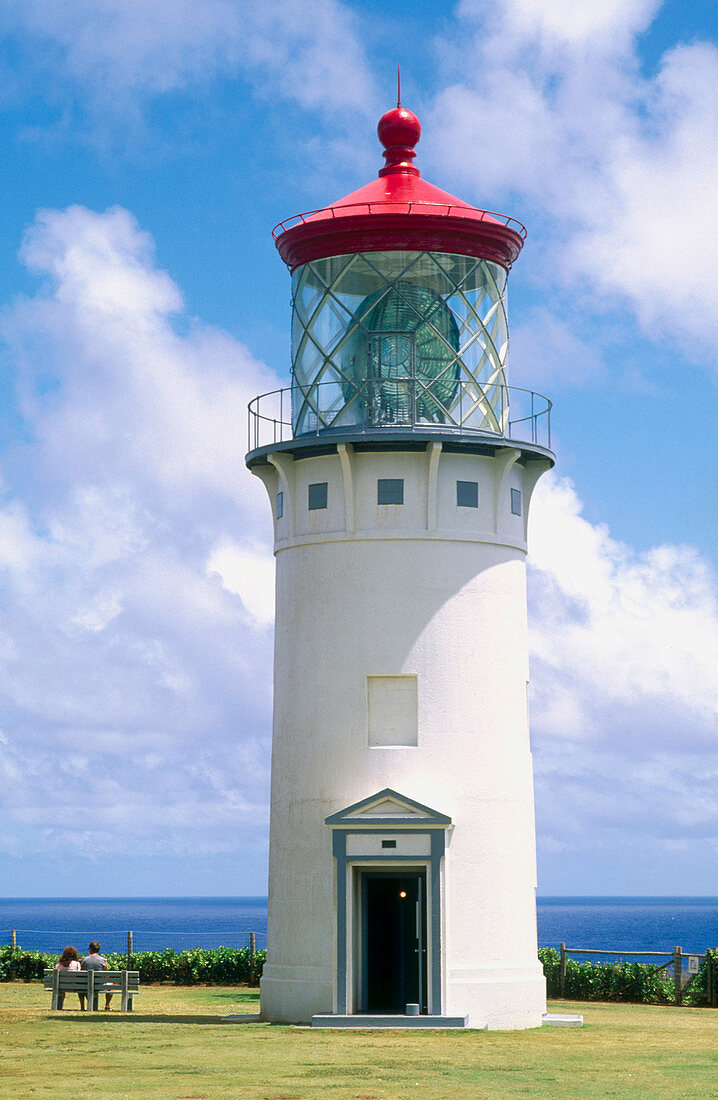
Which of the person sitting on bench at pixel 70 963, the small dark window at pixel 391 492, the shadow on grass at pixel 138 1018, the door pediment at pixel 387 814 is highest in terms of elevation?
the small dark window at pixel 391 492

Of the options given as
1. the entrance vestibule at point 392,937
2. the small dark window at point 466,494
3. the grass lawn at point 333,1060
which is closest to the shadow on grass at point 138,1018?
the grass lawn at point 333,1060

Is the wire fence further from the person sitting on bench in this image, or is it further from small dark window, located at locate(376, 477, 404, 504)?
small dark window, located at locate(376, 477, 404, 504)

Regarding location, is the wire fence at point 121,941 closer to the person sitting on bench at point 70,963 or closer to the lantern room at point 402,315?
the person sitting on bench at point 70,963

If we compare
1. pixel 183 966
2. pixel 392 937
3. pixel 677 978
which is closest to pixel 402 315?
pixel 392 937

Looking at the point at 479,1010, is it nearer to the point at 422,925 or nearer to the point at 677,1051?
the point at 422,925

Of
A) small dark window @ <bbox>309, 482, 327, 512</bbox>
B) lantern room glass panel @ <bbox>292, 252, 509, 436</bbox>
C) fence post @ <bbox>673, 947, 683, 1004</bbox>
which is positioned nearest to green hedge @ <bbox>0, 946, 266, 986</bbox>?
fence post @ <bbox>673, 947, 683, 1004</bbox>

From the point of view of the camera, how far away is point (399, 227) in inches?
1007

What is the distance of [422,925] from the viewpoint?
24.3 m

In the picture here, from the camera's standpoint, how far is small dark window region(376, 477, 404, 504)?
1001 inches

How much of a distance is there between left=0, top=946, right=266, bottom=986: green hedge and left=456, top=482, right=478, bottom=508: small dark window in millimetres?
13287

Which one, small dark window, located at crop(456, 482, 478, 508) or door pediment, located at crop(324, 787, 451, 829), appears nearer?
door pediment, located at crop(324, 787, 451, 829)

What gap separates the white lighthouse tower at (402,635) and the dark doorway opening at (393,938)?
33mm

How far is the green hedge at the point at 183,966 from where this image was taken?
109 ft

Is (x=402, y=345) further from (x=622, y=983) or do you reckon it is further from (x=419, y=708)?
(x=622, y=983)
